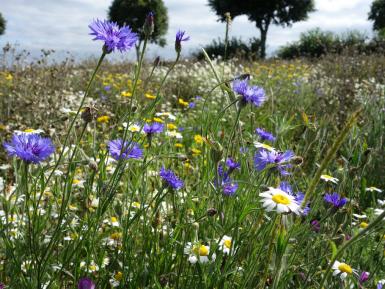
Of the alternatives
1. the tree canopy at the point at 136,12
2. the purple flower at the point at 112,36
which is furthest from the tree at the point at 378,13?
the purple flower at the point at 112,36

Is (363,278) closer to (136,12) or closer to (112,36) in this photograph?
(112,36)

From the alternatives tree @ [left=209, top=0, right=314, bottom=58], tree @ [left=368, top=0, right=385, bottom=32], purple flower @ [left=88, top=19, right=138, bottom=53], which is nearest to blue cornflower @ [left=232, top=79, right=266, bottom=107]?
purple flower @ [left=88, top=19, right=138, bottom=53]

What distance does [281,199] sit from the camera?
107cm

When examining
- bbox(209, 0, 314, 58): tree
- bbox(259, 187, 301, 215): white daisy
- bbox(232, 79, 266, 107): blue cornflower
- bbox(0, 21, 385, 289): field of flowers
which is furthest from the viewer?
bbox(209, 0, 314, 58): tree

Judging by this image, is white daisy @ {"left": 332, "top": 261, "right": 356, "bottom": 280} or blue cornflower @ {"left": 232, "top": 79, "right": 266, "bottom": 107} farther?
blue cornflower @ {"left": 232, "top": 79, "right": 266, "bottom": 107}

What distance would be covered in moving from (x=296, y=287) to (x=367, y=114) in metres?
2.52

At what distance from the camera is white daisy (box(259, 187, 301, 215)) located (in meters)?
1.01

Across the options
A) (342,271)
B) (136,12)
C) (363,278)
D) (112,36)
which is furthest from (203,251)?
(136,12)

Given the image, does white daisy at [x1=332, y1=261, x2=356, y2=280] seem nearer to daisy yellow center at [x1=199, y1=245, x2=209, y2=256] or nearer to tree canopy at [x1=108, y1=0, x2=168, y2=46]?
daisy yellow center at [x1=199, y1=245, x2=209, y2=256]

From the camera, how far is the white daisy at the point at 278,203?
101cm

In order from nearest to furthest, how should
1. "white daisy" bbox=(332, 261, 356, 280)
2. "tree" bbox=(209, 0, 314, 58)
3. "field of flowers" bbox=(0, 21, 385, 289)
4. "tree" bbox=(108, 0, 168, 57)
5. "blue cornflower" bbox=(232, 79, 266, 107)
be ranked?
1. "field of flowers" bbox=(0, 21, 385, 289)
2. "white daisy" bbox=(332, 261, 356, 280)
3. "blue cornflower" bbox=(232, 79, 266, 107)
4. "tree" bbox=(209, 0, 314, 58)
5. "tree" bbox=(108, 0, 168, 57)

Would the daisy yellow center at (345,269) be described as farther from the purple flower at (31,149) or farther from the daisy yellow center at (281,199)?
the purple flower at (31,149)

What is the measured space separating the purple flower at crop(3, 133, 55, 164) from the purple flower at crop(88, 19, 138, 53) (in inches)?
10.6

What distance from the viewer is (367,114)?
155 inches
